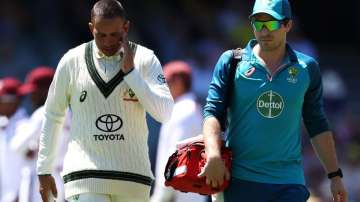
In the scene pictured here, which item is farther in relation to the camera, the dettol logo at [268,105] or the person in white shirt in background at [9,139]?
the person in white shirt in background at [9,139]

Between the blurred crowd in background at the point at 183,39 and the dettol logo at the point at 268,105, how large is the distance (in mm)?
9546

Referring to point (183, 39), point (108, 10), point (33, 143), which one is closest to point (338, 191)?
point (108, 10)

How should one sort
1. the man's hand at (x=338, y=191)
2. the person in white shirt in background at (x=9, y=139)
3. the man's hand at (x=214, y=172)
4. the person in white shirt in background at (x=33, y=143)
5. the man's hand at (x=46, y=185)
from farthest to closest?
1. the person in white shirt in background at (x=9, y=139)
2. the person in white shirt in background at (x=33, y=143)
3. the man's hand at (x=46, y=185)
4. the man's hand at (x=338, y=191)
5. the man's hand at (x=214, y=172)

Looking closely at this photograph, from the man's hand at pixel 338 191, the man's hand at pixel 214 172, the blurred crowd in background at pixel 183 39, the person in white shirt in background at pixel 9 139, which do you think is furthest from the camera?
the blurred crowd in background at pixel 183 39

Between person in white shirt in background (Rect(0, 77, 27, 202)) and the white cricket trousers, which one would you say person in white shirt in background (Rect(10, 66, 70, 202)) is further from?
the white cricket trousers

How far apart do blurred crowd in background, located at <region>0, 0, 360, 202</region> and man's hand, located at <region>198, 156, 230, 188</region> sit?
9.69 meters

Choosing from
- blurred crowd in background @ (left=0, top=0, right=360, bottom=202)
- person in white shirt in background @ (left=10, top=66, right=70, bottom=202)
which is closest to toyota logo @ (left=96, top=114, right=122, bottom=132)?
person in white shirt in background @ (left=10, top=66, right=70, bottom=202)

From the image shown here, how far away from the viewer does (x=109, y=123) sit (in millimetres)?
8125

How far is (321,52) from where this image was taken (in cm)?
2092

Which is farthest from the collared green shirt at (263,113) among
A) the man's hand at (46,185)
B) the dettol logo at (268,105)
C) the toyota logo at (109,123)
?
the man's hand at (46,185)

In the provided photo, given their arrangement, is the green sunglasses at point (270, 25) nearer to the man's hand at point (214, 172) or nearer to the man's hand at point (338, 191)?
the man's hand at point (214, 172)

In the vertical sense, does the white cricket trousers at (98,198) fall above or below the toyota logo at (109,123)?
below

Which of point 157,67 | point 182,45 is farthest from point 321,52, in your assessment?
point 157,67

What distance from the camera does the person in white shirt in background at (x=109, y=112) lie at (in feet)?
26.5
